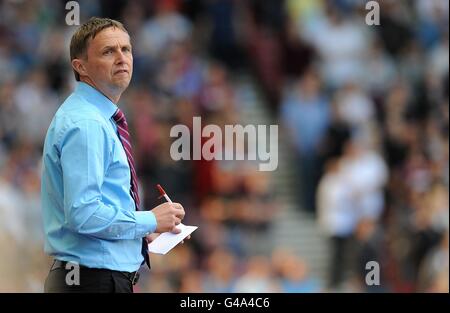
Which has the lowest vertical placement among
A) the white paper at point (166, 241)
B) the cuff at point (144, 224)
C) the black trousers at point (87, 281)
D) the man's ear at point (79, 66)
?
the black trousers at point (87, 281)

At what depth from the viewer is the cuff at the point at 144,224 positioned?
4.56m

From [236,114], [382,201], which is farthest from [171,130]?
[382,201]

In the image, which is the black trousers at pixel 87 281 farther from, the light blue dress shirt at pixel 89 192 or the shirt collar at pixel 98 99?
the shirt collar at pixel 98 99

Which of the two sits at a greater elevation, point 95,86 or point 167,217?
point 95,86

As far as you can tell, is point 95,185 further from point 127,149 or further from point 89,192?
point 127,149

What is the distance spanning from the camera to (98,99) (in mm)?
4691

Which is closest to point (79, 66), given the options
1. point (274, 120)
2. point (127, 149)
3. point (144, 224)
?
point (127, 149)

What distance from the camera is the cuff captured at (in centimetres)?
456

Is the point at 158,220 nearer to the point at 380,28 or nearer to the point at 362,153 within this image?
the point at 362,153

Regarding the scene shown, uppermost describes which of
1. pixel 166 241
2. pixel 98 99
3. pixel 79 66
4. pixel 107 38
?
pixel 107 38

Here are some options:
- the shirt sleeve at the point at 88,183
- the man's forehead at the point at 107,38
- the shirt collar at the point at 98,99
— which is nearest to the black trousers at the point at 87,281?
the shirt sleeve at the point at 88,183

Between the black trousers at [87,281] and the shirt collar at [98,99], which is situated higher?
the shirt collar at [98,99]

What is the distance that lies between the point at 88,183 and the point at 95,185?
0.03m

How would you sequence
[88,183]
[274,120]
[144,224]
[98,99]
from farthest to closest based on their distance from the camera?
[274,120], [98,99], [144,224], [88,183]
